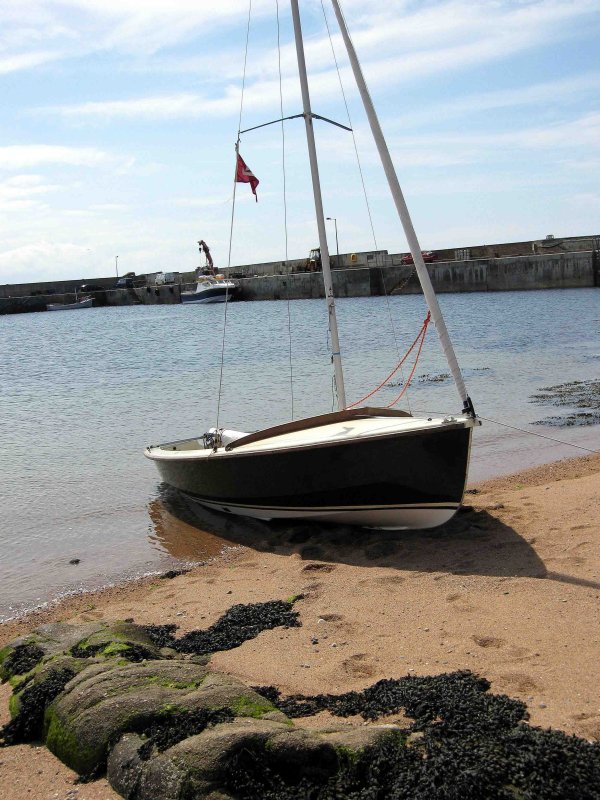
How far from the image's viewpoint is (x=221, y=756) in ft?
13.6

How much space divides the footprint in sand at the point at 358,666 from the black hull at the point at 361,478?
9.99ft

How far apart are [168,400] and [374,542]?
14.7m

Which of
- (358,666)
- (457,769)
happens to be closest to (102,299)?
(358,666)

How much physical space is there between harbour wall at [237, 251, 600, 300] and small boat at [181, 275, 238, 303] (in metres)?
2.84

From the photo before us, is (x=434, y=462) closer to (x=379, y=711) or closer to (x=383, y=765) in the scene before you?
(x=379, y=711)

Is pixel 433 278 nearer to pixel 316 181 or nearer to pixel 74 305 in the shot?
pixel 74 305

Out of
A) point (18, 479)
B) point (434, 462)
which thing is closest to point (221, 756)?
point (434, 462)

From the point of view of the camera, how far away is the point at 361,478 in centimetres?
944

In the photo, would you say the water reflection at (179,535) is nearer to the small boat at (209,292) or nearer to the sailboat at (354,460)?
the sailboat at (354,460)

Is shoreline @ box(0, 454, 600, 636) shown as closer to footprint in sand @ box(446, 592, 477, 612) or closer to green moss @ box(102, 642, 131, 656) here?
green moss @ box(102, 642, 131, 656)

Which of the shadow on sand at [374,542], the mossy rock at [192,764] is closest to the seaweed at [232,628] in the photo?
the shadow on sand at [374,542]

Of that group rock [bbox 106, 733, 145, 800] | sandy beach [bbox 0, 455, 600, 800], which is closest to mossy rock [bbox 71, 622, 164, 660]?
sandy beach [bbox 0, 455, 600, 800]

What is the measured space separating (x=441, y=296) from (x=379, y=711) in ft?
196

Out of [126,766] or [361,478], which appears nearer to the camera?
[126,766]
